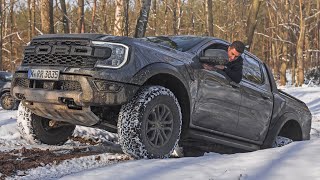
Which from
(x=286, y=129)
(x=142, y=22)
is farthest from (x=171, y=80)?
(x=142, y=22)

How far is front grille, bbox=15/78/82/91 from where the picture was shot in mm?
4215

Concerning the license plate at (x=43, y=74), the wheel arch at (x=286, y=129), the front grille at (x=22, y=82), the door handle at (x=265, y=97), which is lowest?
the wheel arch at (x=286, y=129)

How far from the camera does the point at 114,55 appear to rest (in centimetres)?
421

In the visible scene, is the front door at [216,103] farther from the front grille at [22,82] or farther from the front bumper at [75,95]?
the front grille at [22,82]

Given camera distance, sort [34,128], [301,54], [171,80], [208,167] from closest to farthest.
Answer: [208,167], [171,80], [34,128], [301,54]

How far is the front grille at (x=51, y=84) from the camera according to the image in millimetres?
4215

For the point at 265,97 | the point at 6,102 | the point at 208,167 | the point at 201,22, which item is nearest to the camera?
the point at 208,167

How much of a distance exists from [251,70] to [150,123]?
2.35 metres

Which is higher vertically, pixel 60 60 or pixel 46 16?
pixel 46 16

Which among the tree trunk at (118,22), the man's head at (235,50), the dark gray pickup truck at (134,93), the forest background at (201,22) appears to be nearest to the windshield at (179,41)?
the dark gray pickup truck at (134,93)

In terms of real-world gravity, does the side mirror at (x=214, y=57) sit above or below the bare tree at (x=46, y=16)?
below

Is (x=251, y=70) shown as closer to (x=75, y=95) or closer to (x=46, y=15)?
(x=75, y=95)

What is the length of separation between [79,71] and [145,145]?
91 cm

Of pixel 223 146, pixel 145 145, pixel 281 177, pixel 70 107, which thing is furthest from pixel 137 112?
pixel 223 146
